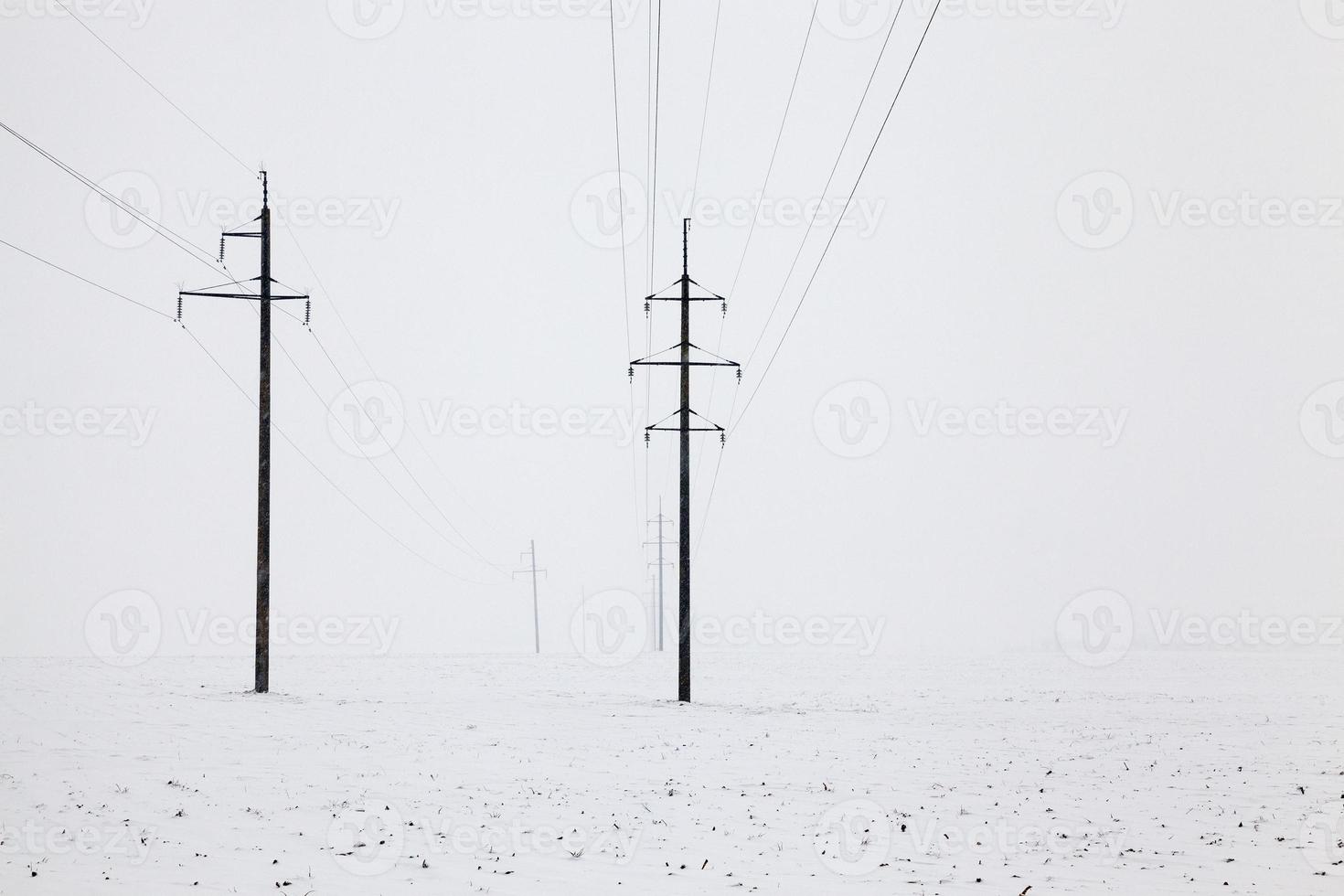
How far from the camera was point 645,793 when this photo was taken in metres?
14.7

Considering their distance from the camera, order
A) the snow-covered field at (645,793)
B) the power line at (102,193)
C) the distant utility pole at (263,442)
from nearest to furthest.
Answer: the snow-covered field at (645,793) → the power line at (102,193) → the distant utility pole at (263,442)

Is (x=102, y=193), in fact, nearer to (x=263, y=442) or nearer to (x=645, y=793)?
(x=263, y=442)

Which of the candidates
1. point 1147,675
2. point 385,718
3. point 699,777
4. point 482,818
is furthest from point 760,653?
point 482,818

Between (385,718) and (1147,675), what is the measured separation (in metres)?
29.7

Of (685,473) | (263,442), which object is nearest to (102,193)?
(263,442)

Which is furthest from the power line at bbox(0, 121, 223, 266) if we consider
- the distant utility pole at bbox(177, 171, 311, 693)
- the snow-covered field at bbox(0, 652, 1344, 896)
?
the snow-covered field at bbox(0, 652, 1344, 896)

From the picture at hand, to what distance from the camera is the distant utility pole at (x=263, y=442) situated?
2358cm

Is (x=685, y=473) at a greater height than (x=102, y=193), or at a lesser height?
lesser

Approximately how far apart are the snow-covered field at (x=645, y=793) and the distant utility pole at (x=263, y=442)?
122 cm

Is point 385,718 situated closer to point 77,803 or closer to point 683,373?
point 77,803

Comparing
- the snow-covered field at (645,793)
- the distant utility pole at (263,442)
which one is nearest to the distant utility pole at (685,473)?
the snow-covered field at (645,793)

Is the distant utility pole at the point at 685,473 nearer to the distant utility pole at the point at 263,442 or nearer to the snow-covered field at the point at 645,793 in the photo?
the snow-covered field at the point at 645,793

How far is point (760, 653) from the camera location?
50.9 meters

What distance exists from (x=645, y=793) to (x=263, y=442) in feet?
48.1
